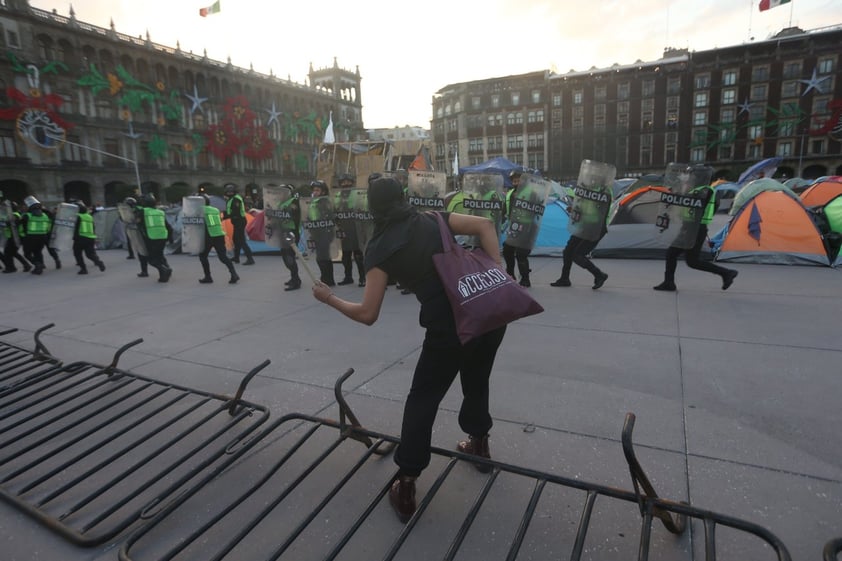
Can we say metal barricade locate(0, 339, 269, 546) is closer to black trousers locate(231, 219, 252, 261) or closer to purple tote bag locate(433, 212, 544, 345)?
purple tote bag locate(433, 212, 544, 345)

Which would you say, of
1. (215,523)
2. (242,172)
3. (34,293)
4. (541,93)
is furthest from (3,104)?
(541,93)

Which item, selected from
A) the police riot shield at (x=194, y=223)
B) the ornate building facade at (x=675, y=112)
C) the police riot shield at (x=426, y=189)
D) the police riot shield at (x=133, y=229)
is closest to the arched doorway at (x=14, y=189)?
the police riot shield at (x=133, y=229)

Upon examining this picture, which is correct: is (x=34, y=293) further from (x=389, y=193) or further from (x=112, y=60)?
(x=112, y=60)

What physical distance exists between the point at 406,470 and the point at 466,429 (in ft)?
1.66

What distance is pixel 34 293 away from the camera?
857 cm

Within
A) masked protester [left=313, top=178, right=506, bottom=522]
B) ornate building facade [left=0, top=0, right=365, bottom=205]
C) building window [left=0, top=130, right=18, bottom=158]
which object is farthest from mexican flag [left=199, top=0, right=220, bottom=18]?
masked protester [left=313, top=178, right=506, bottom=522]

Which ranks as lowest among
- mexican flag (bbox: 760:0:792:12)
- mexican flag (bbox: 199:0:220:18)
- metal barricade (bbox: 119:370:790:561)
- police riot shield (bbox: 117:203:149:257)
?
metal barricade (bbox: 119:370:790:561)

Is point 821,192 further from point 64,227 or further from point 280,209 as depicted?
point 64,227

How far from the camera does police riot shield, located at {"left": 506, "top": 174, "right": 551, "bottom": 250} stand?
7305 millimetres

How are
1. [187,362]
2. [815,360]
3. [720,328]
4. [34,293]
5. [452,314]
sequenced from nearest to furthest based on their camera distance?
[452,314], [815,360], [187,362], [720,328], [34,293]

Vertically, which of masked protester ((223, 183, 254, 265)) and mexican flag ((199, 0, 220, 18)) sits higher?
mexican flag ((199, 0, 220, 18))

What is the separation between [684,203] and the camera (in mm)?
6465

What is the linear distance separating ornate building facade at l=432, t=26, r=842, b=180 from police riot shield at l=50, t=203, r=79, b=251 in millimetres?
61784

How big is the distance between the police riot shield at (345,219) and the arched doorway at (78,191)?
43516mm
